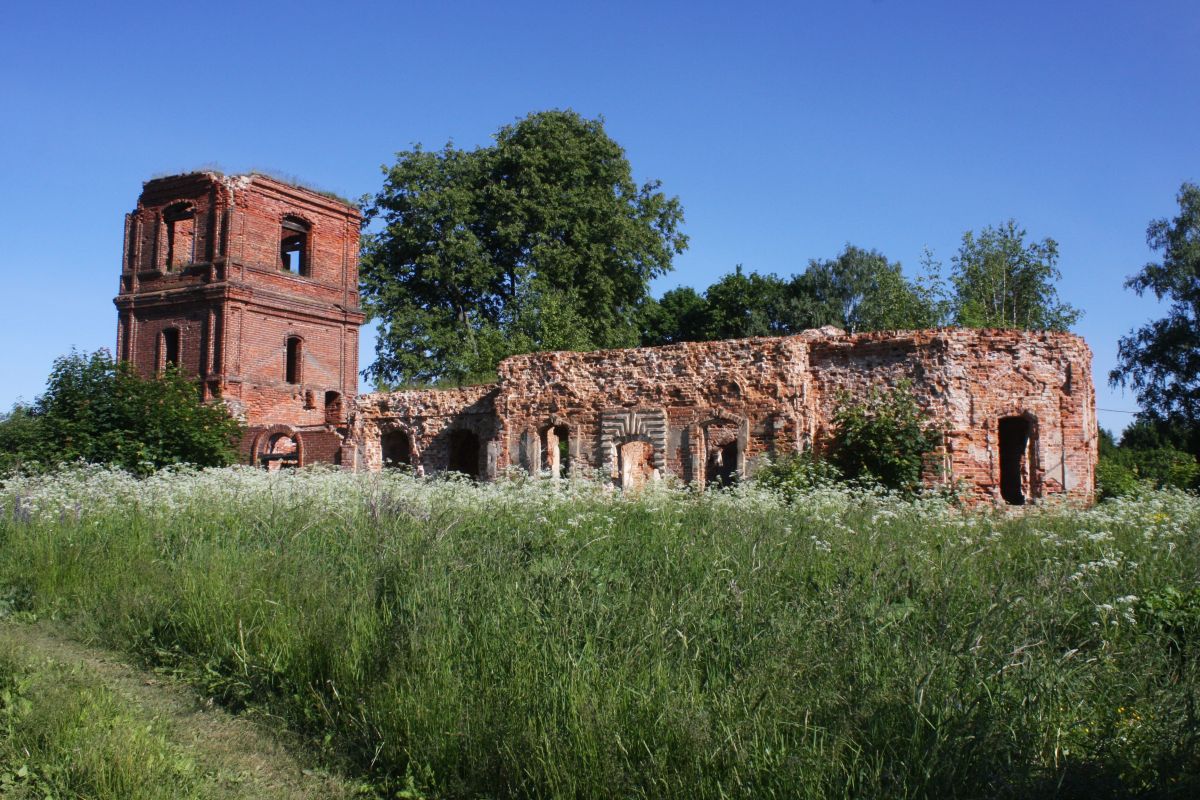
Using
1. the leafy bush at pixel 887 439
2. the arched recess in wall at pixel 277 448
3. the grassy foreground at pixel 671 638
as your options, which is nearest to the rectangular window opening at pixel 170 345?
the arched recess in wall at pixel 277 448

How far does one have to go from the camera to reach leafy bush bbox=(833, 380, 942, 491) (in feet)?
51.0

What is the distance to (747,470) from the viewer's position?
55.9 feet

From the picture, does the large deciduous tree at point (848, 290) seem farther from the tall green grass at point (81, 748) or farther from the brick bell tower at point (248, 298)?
the tall green grass at point (81, 748)

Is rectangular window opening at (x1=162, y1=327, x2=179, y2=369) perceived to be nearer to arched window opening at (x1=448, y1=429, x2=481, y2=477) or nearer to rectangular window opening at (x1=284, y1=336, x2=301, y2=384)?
rectangular window opening at (x1=284, y1=336, x2=301, y2=384)

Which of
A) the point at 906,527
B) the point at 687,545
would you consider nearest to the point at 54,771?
the point at 687,545

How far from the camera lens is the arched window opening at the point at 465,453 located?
23.3 m

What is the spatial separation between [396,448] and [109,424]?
28.6 feet

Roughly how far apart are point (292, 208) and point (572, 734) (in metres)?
33.0

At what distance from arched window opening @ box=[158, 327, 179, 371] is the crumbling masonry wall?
1760 cm

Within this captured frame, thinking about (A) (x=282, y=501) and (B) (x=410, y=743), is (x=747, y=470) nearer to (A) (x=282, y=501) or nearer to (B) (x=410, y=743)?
(A) (x=282, y=501)

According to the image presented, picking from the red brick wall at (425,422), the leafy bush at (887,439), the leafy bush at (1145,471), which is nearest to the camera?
the leafy bush at (887,439)

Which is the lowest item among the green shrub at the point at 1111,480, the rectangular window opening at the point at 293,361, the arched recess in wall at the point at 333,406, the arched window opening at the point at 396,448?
the green shrub at the point at 1111,480

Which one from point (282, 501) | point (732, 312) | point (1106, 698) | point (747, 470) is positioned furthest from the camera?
point (732, 312)

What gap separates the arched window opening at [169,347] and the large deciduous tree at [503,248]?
22.7 ft
